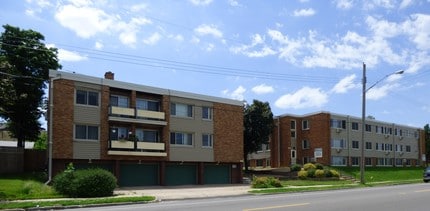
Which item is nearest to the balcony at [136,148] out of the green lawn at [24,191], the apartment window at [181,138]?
the apartment window at [181,138]

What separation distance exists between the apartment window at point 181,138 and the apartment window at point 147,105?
8.47ft

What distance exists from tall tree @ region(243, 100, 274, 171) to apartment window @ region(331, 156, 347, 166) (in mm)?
10451

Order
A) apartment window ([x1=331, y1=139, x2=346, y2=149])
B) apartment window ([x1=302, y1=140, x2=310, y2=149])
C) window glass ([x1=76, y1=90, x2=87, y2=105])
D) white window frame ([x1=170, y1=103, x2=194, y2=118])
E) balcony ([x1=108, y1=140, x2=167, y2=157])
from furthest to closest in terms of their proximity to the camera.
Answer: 1. apartment window ([x1=302, y1=140, x2=310, y2=149])
2. apartment window ([x1=331, y1=139, x2=346, y2=149])
3. white window frame ([x1=170, y1=103, x2=194, y2=118])
4. balcony ([x1=108, y1=140, x2=167, y2=157])
5. window glass ([x1=76, y1=90, x2=87, y2=105])

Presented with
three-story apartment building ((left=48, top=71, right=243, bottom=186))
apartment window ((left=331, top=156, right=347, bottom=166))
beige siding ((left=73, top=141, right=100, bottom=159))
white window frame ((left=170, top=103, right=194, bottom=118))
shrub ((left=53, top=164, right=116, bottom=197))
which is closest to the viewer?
shrub ((left=53, top=164, right=116, bottom=197))

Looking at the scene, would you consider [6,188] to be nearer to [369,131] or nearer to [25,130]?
[25,130]

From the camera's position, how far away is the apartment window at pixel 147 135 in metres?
39.9

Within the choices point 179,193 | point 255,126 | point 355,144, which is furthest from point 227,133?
point 355,144

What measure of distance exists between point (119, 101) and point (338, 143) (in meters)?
35.2

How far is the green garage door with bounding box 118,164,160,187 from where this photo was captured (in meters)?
38.4

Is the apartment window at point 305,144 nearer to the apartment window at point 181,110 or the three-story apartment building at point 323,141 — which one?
the three-story apartment building at point 323,141

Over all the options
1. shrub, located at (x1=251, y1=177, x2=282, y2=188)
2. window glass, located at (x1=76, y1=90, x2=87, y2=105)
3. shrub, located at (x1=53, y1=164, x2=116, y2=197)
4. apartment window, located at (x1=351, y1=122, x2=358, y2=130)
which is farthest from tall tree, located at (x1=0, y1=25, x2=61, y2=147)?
apartment window, located at (x1=351, y1=122, x2=358, y2=130)

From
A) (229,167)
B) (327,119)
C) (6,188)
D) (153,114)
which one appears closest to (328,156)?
(327,119)

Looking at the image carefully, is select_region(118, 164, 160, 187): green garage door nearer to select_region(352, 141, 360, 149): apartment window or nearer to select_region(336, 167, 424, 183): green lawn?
select_region(336, 167, 424, 183): green lawn

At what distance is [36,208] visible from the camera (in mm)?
19766
